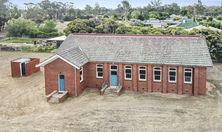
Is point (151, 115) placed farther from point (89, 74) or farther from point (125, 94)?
point (89, 74)

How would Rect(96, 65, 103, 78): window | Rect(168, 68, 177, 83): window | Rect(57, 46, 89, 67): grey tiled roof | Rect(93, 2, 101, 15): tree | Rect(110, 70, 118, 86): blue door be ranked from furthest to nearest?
Rect(93, 2, 101, 15): tree
Rect(96, 65, 103, 78): window
Rect(110, 70, 118, 86): blue door
Rect(168, 68, 177, 83): window
Rect(57, 46, 89, 67): grey tiled roof

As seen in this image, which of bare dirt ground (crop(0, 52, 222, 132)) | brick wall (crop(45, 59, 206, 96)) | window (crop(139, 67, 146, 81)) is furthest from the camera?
window (crop(139, 67, 146, 81))

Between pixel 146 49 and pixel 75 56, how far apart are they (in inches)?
272

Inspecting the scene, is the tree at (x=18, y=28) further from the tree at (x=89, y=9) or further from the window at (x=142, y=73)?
the tree at (x=89, y=9)

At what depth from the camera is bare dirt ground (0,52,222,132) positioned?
1477 cm

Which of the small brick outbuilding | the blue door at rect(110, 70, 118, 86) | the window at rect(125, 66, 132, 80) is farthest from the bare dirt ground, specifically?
the small brick outbuilding

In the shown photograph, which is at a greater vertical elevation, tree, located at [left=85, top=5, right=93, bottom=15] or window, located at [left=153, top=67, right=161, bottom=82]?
tree, located at [left=85, top=5, right=93, bottom=15]

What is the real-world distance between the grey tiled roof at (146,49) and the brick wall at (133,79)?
634 mm

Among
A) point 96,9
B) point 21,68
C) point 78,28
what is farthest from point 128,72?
point 96,9

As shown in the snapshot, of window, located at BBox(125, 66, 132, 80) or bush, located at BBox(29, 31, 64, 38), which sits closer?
window, located at BBox(125, 66, 132, 80)

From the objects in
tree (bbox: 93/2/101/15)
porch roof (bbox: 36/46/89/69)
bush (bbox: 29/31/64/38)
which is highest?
tree (bbox: 93/2/101/15)

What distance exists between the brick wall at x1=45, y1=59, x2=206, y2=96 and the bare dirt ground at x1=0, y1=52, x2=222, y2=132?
0.72 metres

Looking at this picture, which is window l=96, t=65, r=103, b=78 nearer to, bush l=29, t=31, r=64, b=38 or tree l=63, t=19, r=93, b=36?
tree l=63, t=19, r=93, b=36

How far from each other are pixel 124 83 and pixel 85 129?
8288 mm
